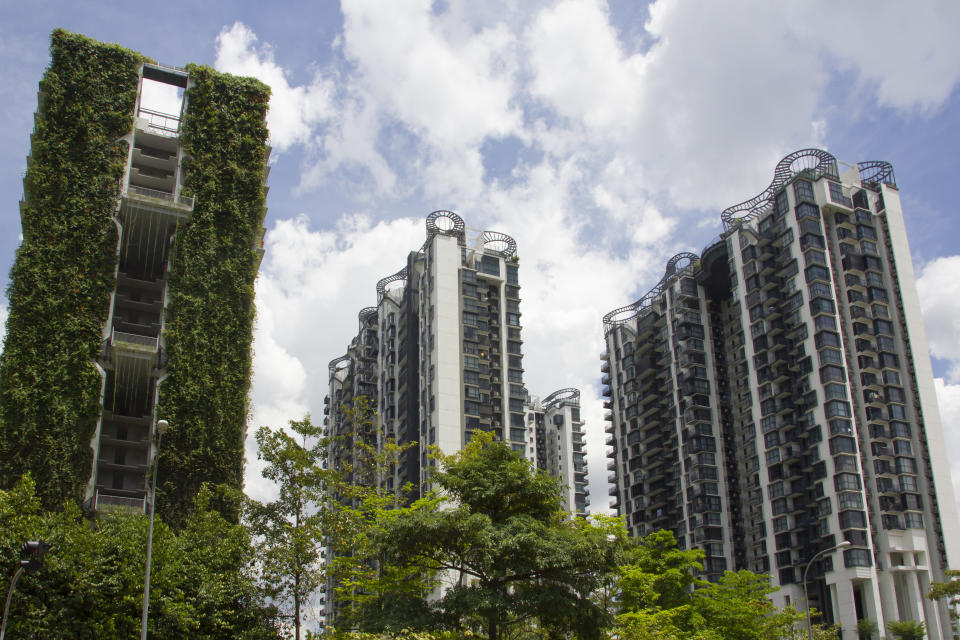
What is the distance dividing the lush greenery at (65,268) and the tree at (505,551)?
83.6 feet

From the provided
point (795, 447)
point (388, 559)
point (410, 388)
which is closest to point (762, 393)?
point (795, 447)

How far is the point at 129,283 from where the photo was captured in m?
60.2

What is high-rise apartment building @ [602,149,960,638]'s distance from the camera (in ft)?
263

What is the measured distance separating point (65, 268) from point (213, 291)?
8.85 meters

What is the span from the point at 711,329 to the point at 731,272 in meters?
11.1

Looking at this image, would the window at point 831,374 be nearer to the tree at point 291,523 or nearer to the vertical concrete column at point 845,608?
the vertical concrete column at point 845,608

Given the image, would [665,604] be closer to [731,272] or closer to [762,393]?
[762,393]

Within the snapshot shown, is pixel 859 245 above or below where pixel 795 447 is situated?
above

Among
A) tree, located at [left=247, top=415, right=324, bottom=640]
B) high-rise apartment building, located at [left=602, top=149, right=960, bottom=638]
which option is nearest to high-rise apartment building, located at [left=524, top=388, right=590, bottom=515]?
high-rise apartment building, located at [left=602, top=149, right=960, bottom=638]

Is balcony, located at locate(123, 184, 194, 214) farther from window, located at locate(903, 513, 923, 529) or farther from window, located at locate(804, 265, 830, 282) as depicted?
window, located at locate(903, 513, 923, 529)

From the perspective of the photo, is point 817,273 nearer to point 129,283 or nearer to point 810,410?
point 810,410

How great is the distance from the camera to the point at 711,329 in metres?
109

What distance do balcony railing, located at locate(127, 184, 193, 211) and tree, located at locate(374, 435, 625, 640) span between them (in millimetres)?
31684

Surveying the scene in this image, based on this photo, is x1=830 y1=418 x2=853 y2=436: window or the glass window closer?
x1=830 y1=418 x2=853 y2=436: window
